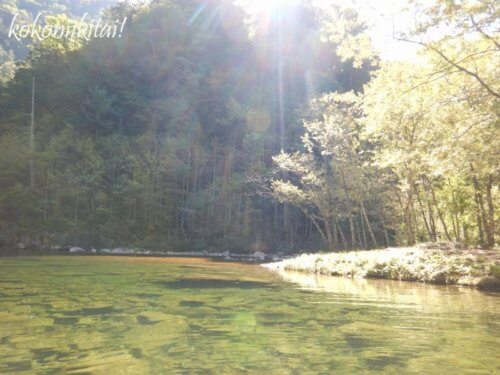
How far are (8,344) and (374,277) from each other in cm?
1086

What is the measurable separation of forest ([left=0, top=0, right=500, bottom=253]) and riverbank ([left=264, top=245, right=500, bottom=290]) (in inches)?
98.8

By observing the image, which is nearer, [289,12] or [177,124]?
[177,124]

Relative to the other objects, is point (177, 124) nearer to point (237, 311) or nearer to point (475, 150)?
point (475, 150)

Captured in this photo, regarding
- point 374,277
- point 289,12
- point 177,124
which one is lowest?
point 374,277

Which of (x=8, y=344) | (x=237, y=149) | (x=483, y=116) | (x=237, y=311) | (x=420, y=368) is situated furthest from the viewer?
(x=237, y=149)

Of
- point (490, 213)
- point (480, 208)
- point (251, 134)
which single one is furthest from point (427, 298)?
point (251, 134)

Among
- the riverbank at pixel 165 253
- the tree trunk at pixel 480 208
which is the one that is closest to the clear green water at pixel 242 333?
the tree trunk at pixel 480 208

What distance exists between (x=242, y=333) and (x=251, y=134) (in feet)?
124

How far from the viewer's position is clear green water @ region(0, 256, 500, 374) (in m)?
3.28

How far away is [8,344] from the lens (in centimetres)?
375

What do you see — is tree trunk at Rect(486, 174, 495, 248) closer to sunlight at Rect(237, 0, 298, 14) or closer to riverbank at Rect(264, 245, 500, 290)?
riverbank at Rect(264, 245, 500, 290)

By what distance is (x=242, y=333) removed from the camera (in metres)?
4.41

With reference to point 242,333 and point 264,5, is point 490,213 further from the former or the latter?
point 264,5

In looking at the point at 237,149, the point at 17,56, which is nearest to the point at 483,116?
the point at 237,149
